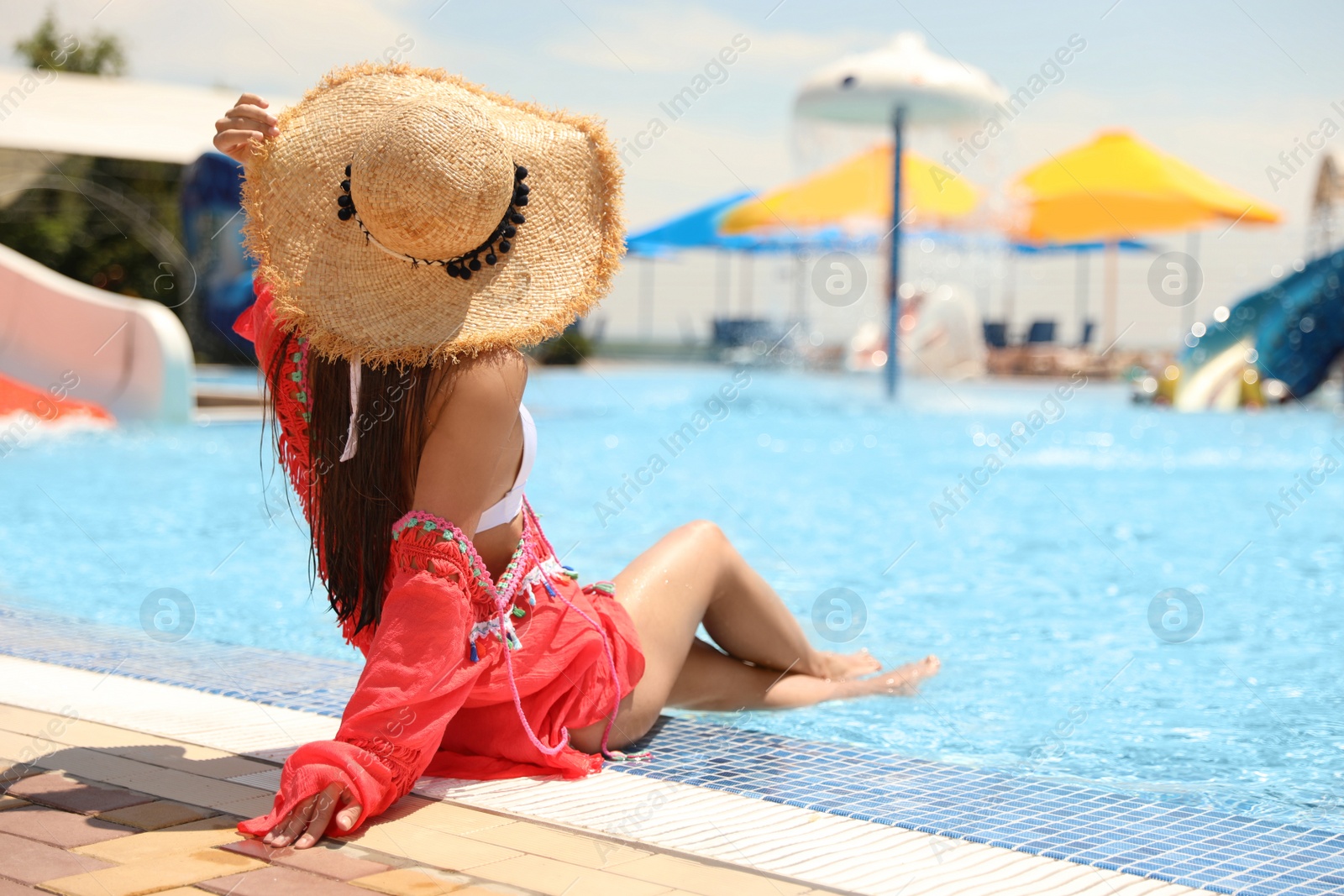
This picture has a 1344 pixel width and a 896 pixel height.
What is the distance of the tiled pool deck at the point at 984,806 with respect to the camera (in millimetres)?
2197

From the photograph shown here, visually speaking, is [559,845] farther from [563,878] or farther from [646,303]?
[646,303]

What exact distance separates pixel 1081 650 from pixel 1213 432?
346 inches

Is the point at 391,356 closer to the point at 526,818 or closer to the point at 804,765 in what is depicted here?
the point at 526,818

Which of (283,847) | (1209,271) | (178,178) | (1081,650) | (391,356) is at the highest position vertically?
(178,178)

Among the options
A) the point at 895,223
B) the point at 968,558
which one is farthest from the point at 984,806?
the point at 895,223

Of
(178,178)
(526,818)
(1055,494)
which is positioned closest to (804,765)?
(526,818)

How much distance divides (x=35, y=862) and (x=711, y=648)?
162 centimetres

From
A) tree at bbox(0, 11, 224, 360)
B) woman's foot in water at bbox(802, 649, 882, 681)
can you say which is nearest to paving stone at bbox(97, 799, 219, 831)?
woman's foot in water at bbox(802, 649, 882, 681)

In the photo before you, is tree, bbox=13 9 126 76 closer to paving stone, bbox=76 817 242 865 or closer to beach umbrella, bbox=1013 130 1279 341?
beach umbrella, bbox=1013 130 1279 341

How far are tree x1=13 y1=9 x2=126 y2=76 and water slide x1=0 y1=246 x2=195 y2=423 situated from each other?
21618 millimetres

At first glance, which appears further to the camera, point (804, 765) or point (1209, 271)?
point (1209, 271)

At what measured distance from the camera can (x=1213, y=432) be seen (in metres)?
12.7

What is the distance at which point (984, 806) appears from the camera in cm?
251

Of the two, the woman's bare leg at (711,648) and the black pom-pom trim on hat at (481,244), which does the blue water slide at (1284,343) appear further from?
the black pom-pom trim on hat at (481,244)
